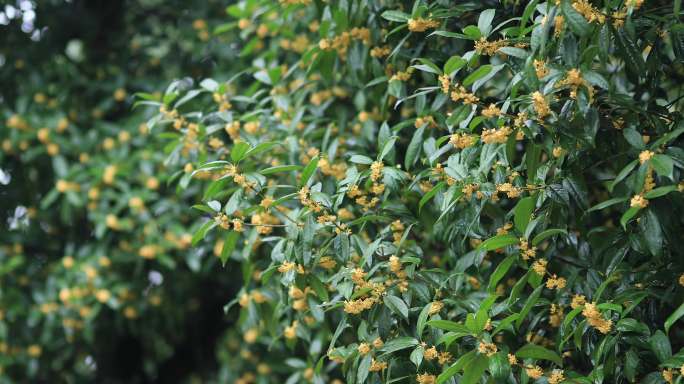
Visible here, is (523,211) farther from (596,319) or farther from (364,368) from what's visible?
(364,368)

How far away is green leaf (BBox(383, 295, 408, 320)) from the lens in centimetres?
162

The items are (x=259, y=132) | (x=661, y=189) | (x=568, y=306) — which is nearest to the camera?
(x=661, y=189)

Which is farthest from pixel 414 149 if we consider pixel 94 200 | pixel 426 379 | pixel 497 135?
pixel 94 200

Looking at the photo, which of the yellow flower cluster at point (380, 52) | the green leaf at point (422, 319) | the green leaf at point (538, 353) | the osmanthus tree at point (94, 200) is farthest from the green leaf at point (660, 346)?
the osmanthus tree at point (94, 200)

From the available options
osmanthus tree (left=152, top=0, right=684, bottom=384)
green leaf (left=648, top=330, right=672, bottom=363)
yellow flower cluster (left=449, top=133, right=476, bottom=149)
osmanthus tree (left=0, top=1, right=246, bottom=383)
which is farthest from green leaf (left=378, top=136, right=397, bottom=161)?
osmanthus tree (left=0, top=1, right=246, bottom=383)

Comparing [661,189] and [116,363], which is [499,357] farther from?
[116,363]

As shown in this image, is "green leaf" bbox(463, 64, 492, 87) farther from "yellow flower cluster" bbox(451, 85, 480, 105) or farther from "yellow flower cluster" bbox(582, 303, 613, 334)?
"yellow flower cluster" bbox(582, 303, 613, 334)

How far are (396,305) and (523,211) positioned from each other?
331 mm

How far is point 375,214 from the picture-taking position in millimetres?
1860

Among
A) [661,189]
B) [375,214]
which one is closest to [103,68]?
[375,214]

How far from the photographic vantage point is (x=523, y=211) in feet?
5.10

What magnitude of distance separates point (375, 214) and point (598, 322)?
58 centimetres

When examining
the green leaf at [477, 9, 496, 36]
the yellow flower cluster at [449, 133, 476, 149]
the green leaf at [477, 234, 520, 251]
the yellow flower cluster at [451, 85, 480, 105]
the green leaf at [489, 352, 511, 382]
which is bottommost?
the green leaf at [489, 352, 511, 382]

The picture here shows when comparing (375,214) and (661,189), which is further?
(375,214)
